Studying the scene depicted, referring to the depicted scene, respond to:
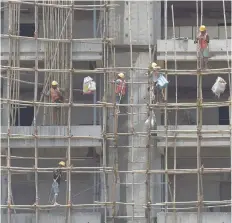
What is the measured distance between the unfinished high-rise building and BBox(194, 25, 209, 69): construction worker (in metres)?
0.21

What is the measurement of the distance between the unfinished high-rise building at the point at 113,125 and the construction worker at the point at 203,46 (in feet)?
0.68

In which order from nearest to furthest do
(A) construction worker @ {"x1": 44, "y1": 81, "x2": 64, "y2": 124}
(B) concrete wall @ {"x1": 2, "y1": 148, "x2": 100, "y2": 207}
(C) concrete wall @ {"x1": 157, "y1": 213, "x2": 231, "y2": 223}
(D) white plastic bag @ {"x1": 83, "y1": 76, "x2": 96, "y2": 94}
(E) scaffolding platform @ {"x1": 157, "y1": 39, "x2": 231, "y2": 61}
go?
1. (C) concrete wall @ {"x1": 157, "y1": 213, "x2": 231, "y2": 223}
2. (A) construction worker @ {"x1": 44, "y1": 81, "x2": 64, "y2": 124}
3. (D) white plastic bag @ {"x1": 83, "y1": 76, "x2": 96, "y2": 94}
4. (E) scaffolding platform @ {"x1": 157, "y1": 39, "x2": 231, "y2": 61}
5. (B) concrete wall @ {"x1": 2, "y1": 148, "x2": 100, "y2": 207}

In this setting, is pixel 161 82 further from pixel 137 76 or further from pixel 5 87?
pixel 5 87

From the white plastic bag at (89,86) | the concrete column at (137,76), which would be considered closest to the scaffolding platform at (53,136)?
the white plastic bag at (89,86)

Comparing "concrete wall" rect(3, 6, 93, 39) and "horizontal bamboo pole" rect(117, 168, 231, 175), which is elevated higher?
"concrete wall" rect(3, 6, 93, 39)

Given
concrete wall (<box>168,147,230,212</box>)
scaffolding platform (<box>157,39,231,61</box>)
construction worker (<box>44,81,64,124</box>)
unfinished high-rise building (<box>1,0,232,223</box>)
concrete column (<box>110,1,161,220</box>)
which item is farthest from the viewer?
concrete wall (<box>168,147,230,212</box>)

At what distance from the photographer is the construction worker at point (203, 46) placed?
55.6 feet

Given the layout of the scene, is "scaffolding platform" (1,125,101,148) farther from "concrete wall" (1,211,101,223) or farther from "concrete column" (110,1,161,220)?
"concrete wall" (1,211,101,223)

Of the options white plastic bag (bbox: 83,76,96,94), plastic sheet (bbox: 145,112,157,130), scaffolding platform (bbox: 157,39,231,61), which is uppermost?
scaffolding platform (bbox: 157,39,231,61)

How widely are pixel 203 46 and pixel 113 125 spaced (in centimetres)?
275

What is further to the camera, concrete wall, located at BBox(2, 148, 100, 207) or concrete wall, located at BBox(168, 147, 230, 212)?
concrete wall, located at BBox(168, 147, 230, 212)

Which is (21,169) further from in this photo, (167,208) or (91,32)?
(91,32)

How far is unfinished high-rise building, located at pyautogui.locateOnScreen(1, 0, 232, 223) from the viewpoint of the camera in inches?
661

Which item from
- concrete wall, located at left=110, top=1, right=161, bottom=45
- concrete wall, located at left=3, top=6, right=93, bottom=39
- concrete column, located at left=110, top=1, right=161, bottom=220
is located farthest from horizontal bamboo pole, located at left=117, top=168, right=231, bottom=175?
concrete wall, located at left=3, top=6, right=93, bottom=39
